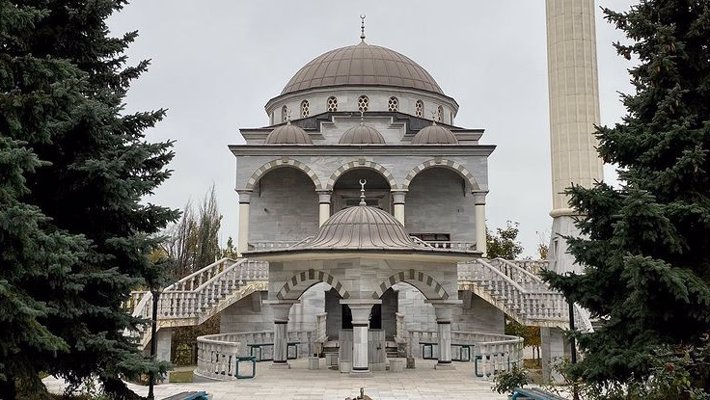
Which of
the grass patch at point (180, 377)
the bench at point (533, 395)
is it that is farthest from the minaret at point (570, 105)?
the grass patch at point (180, 377)

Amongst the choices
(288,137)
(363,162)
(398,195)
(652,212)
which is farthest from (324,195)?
(652,212)

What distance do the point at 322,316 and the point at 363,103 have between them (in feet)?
39.3

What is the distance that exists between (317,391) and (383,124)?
18.2 meters

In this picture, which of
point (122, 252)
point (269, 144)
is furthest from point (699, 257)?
point (269, 144)

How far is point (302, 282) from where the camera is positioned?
54.9 ft

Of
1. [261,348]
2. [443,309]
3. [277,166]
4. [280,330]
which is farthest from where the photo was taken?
[277,166]

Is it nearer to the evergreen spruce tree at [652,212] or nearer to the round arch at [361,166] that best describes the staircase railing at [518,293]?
the round arch at [361,166]

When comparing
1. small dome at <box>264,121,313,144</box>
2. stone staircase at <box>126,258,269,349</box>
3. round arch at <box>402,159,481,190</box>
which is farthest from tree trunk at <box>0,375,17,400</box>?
small dome at <box>264,121,313,144</box>

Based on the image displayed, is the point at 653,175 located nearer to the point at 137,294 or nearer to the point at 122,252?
the point at 122,252

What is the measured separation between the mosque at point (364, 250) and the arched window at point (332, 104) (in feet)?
0.16

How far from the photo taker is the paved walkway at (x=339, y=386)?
→ 12691 millimetres

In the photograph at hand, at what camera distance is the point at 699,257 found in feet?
26.3

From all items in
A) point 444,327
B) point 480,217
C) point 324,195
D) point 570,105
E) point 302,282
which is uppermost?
point 570,105

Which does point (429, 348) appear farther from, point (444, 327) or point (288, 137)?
point (288, 137)
